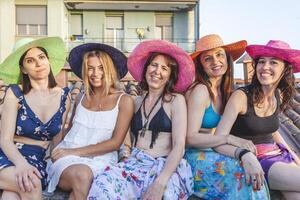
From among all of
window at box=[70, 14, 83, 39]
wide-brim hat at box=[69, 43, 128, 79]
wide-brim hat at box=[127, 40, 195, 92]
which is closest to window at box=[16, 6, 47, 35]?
window at box=[70, 14, 83, 39]

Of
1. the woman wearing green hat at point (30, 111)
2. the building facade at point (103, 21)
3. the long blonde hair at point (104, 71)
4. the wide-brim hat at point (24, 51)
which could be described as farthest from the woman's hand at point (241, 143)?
the building facade at point (103, 21)

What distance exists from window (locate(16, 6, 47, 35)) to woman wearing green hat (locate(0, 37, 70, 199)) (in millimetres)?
19350

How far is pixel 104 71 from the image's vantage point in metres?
3.58

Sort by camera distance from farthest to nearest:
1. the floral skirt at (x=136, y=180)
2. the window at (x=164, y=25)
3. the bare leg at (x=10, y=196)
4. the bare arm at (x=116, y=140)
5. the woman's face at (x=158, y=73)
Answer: the window at (x=164, y=25) < the woman's face at (x=158, y=73) < the bare arm at (x=116, y=140) < the bare leg at (x=10, y=196) < the floral skirt at (x=136, y=180)

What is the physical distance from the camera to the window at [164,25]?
23984 mm

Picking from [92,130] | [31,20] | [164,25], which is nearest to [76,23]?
[31,20]

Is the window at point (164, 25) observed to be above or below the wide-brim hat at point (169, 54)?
above

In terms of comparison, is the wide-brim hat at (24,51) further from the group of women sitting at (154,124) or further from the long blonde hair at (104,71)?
the long blonde hair at (104,71)

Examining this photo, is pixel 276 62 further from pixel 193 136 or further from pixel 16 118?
pixel 16 118

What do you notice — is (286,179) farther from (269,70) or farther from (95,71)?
(95,71)

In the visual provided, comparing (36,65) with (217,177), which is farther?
(36,65)

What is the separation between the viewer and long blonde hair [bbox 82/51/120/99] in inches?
141

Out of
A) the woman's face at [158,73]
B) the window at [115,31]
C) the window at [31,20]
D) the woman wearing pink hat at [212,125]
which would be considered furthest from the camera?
the window at [115,31]

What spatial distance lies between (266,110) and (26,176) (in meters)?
1.74
